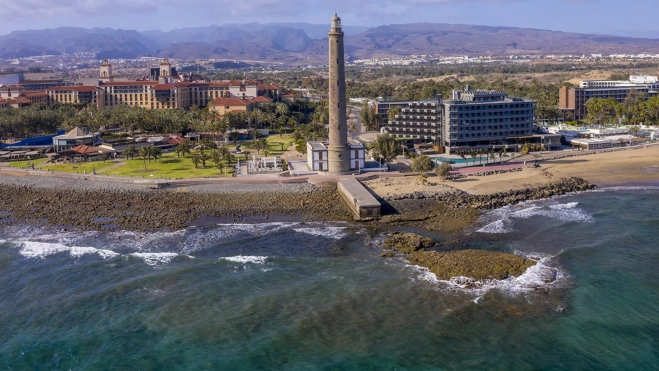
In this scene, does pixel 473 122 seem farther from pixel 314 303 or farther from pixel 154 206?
pixel 314 303

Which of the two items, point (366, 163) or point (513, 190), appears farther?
point (366, 163)

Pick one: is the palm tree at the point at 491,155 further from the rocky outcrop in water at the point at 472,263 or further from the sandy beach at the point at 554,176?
the rocky outcrop in water at the point at 472,263

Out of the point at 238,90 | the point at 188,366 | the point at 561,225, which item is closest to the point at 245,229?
the point at 188,366

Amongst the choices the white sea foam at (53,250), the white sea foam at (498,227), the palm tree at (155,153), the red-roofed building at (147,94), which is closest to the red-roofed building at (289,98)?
the red-roofed building at (147,94)

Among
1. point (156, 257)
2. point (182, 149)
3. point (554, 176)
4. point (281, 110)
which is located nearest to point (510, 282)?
point (156, 257)

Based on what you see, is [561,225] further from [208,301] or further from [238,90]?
[238,90]

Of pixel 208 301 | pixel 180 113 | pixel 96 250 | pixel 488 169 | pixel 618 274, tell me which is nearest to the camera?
pixel 208 301

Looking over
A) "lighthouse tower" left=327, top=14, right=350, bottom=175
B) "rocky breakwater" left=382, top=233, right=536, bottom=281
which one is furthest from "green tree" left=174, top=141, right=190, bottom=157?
"rocky breakwater" left=382, top=233, right=536, bottom=281
